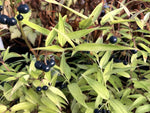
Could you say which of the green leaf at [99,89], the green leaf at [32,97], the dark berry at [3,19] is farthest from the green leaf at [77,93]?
the dark berry at [3,19]

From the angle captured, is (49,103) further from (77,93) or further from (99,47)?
(99,47)

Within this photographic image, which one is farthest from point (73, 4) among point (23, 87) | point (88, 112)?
point (88, 112)

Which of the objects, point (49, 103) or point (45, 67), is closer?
point (45, 67)

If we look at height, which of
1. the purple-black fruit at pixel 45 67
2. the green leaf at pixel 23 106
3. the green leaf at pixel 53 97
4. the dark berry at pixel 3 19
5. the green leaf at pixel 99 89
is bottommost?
the green leaf at pixel 23 106

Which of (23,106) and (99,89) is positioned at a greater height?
(99,89)

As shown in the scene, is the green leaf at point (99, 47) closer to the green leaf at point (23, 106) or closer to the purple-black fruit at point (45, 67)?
the purple-black fruit at point (45, 67)

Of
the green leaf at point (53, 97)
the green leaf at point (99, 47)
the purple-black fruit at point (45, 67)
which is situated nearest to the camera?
the green leaf at point (99, 47)

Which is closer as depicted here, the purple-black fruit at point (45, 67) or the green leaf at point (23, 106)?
the purple-black fruit at point (45, 67)

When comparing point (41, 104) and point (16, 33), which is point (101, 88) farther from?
point (16, 33)

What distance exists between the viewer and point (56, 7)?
1.56 meters

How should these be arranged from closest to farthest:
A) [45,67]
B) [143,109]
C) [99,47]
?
[99,47] < [45,67] < [143,109]

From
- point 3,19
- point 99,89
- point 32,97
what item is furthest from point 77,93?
point 3,19

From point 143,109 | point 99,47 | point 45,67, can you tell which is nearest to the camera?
point 99,47

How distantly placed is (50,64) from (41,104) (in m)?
0.25
